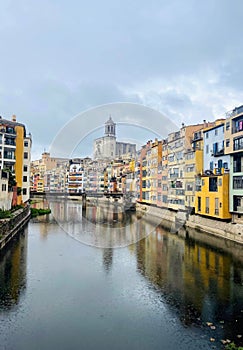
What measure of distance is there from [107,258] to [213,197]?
14709 mm

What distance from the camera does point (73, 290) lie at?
16.0 metres

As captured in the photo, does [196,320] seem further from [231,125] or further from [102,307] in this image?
[231,125]

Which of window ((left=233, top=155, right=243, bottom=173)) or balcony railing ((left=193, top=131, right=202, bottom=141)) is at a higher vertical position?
balcony railing ((left=193, top=131, right=202, bottom=141))

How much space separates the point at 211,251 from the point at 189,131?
19.4 meters

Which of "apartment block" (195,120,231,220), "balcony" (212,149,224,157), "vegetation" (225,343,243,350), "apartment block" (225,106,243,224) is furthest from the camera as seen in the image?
"balcony" (212,149,224,157)

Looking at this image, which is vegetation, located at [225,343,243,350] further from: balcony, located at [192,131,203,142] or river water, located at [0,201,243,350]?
balcony, located at [192,131,203,142]

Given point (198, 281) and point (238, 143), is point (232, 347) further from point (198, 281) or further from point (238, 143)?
point (238, 143)

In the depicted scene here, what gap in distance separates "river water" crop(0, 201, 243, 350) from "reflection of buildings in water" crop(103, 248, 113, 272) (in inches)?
2.8

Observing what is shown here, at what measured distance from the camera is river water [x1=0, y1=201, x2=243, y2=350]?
11125mm

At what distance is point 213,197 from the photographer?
3256cm

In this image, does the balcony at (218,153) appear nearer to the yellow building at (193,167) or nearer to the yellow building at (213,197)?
the yellow building at (213,197)

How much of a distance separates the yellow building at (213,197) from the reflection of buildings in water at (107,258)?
1205 cm

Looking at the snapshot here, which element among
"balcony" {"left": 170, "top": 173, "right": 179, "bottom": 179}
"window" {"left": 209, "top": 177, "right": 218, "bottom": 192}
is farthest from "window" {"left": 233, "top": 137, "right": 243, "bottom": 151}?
"balcony" {"left": 170, "top": 173, "right": 179, "bottom": 179}

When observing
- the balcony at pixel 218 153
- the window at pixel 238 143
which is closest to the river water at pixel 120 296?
the window at pixel 238 143
